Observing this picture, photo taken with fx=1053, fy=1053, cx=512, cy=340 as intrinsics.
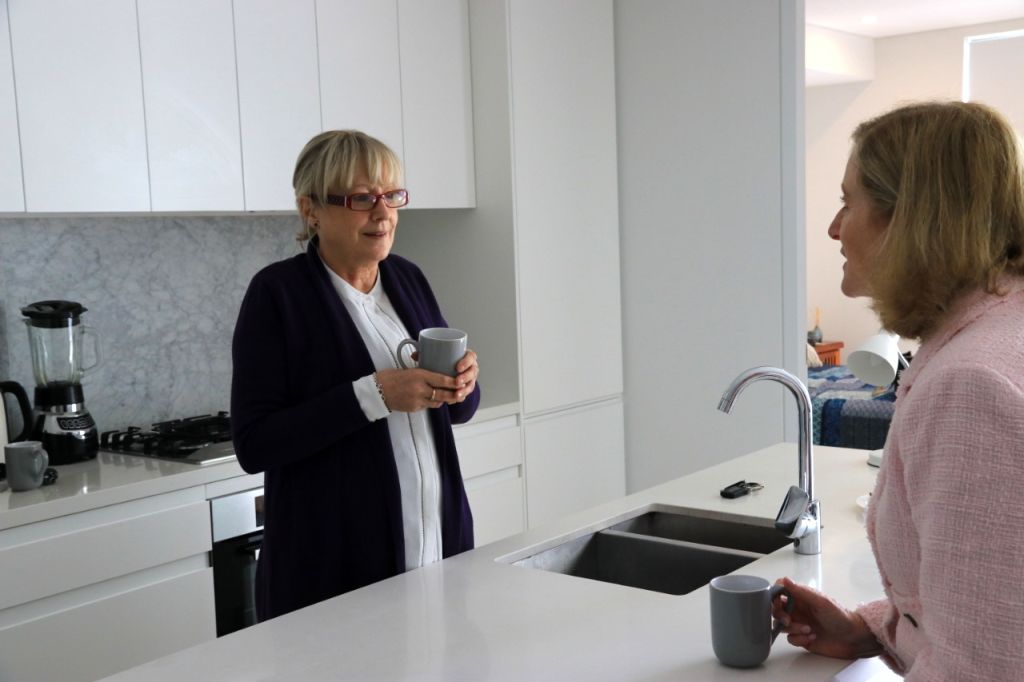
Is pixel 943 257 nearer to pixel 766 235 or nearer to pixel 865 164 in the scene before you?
pixel 865 164

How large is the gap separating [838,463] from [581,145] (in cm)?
180

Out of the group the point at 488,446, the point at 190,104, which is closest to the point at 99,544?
the point at 190,104

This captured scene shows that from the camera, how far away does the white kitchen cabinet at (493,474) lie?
3479 millimetres

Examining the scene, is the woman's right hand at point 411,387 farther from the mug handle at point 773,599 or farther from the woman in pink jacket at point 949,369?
the woman in pink jacket at point 949,369

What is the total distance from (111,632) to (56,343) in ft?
2.73

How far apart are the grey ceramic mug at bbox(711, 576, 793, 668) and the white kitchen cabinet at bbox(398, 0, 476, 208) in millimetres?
2383

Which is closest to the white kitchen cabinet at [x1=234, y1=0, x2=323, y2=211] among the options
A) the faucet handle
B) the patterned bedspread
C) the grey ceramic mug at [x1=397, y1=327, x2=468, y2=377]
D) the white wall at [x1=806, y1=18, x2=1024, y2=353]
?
the grey ceramic mug at [x1=397, y1=327, x2=468, y2=377]

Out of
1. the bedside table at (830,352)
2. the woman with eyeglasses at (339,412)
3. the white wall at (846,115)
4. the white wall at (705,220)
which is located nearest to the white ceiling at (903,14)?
the white wall at (846,115)

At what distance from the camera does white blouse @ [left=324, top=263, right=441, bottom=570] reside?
6.53ft

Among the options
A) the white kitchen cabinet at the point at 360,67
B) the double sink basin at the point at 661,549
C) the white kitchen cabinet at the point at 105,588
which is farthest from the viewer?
the white kitchen cabinet at the point at 360,67

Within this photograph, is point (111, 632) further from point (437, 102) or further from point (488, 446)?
point (437, 102)

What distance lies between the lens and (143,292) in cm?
325

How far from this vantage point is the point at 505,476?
367cm

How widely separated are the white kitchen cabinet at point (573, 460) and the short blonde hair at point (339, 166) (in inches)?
70.6
